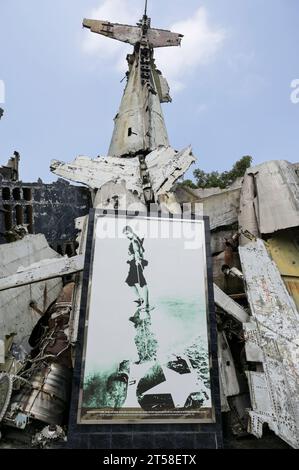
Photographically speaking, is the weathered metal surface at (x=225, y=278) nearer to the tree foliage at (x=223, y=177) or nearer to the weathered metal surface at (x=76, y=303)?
the weathered metal surface at (x=76, y=303)

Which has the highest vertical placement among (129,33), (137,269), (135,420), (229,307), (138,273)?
(129,33)

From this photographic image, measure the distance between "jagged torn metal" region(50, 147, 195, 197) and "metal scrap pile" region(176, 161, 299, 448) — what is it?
2417 mm

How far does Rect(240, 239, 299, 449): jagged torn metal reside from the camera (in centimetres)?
1007

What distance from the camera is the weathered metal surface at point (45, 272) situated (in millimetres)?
12742

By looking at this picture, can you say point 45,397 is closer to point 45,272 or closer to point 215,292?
point 45,272

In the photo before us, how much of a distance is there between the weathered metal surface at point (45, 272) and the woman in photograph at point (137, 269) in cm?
200

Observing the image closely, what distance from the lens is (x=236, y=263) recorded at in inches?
655

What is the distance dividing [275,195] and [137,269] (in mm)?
8316

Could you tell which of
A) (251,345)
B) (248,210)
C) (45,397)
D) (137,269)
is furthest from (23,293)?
(248,210)

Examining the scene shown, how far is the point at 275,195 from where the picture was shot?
55.5ft

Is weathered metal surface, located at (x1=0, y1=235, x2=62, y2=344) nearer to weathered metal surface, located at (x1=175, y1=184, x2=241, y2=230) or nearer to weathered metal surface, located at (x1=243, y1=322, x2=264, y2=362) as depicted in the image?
weathered metal surface, located at (x1=243, y1=322, x2=264, y2=362)

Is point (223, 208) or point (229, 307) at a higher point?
point (223, 208)

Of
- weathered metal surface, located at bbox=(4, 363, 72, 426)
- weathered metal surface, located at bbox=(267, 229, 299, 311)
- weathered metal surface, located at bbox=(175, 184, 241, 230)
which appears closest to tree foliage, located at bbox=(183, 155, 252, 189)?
weathered metal surface, located at bbox=(175, 184, 241, 230)
